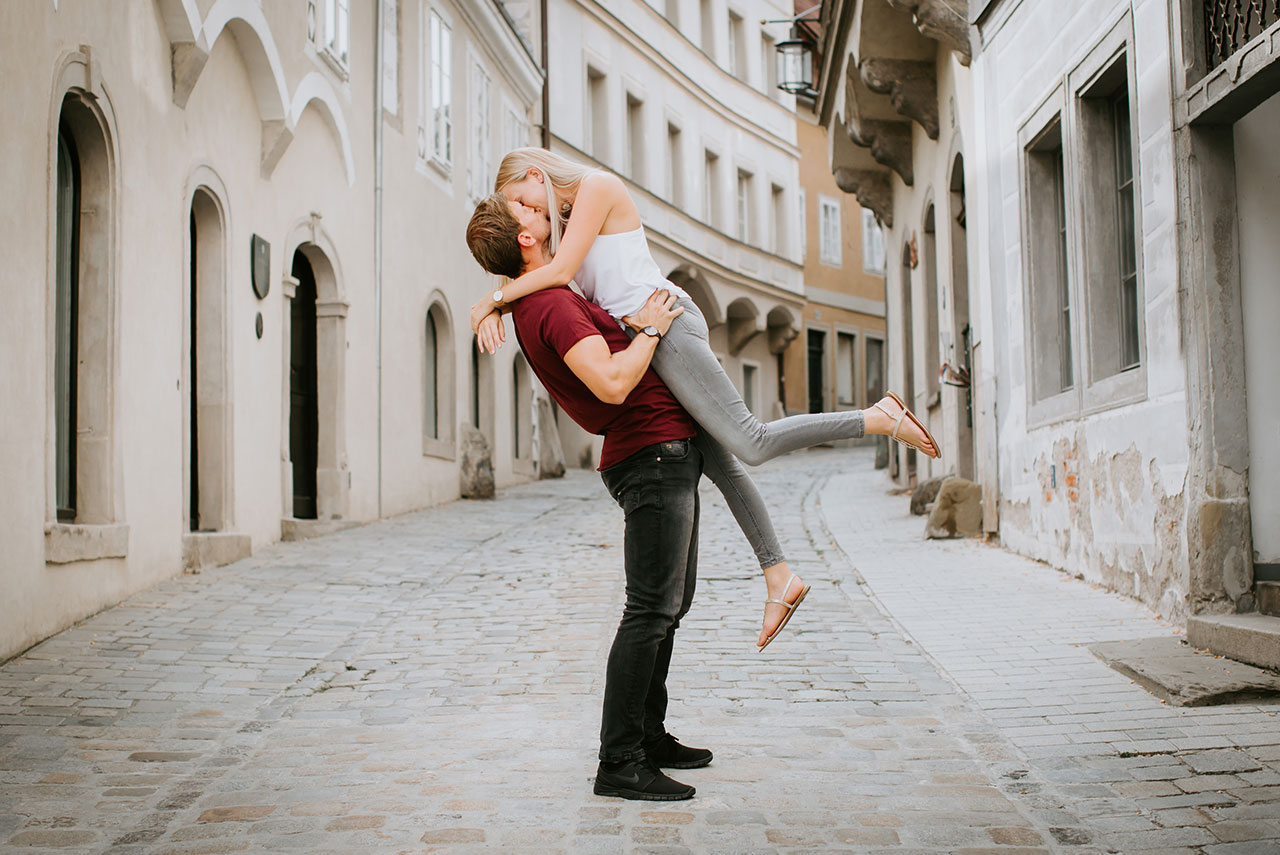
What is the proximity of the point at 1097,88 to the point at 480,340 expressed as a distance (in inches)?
210

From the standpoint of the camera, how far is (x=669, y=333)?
3846 mm

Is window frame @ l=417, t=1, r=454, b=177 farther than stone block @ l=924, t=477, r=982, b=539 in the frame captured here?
Yes

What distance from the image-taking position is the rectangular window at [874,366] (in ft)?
128

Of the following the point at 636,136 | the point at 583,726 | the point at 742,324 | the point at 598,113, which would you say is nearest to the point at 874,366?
the point at 742,324

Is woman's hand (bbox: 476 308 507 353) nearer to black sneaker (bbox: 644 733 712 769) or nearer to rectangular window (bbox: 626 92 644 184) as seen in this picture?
black sneaker (bbox: 644 733 712 769)

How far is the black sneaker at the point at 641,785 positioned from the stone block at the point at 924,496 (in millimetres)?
9570

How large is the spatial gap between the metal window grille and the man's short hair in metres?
3.67

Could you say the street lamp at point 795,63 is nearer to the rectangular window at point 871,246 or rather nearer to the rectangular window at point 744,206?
the rectangular window at point 744,206

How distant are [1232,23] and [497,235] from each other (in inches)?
158

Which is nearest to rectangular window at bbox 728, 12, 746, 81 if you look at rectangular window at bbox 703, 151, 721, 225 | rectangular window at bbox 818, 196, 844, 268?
rectangular window at bbox 703, 151, 721, 225

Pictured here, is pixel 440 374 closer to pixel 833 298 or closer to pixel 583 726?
pixel 583 726

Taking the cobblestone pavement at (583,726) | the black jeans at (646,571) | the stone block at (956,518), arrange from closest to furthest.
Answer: the cobblestone pavement at (583,726) → the black jeans at (646,571) → the stone block at (956,518)

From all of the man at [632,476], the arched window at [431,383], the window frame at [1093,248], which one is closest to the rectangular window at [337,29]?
the arched window at [431,383]

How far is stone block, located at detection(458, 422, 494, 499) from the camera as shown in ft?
57.6
